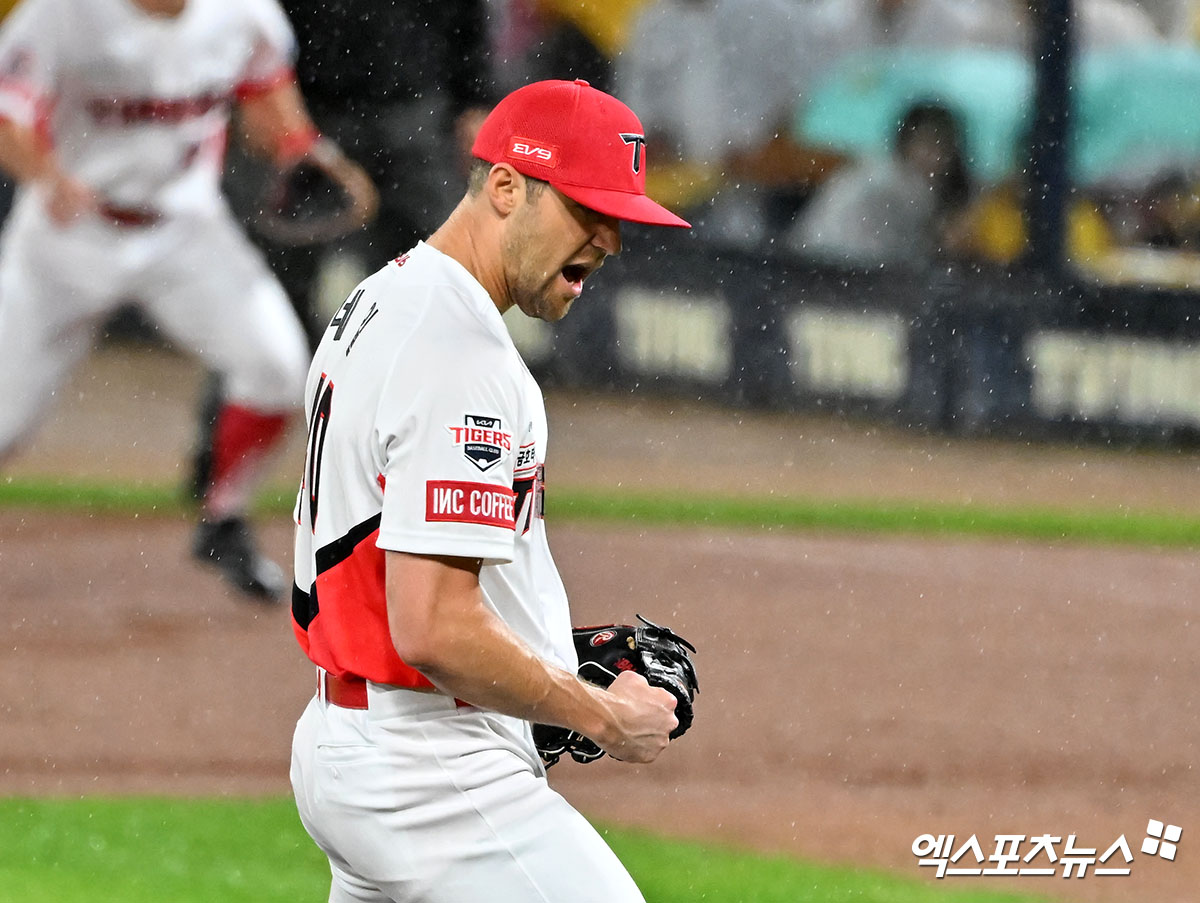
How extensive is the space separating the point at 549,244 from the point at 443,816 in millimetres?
724

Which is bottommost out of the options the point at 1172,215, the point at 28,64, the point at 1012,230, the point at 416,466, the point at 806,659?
the point at 806,659

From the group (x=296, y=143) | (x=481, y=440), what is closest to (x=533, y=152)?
(x=481, y=440)

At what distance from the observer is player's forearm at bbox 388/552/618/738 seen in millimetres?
2070

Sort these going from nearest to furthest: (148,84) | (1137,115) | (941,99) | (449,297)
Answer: (449,297), (148,84), (1137,115), (941,99)

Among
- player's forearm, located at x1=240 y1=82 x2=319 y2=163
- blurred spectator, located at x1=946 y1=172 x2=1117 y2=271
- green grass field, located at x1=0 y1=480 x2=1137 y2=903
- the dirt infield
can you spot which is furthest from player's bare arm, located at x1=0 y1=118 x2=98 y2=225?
blurred spectator, located at x1=946 y1=172 x2=1117 y2=271

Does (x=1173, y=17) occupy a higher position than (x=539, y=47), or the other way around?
(x=1173, y=17)

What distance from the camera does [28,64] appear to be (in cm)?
657

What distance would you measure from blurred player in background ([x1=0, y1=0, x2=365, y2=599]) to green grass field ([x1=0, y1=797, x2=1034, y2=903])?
6.08 ft

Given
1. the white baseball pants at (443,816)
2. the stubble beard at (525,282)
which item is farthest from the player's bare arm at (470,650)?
the stubble beard at (525,282)

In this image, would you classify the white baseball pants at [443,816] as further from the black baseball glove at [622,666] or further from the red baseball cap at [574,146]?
the red baseball cap at [574,146]

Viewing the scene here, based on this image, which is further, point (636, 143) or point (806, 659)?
point (806, 659)

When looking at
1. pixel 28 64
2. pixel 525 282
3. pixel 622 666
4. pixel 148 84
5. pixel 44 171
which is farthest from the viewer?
pixel 148 84

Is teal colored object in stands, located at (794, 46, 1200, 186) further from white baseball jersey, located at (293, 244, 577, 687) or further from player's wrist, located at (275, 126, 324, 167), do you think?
white baseball jersey, located at (293, 244, 577, 687)

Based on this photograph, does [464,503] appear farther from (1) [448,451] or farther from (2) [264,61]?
(2) [264,61]
